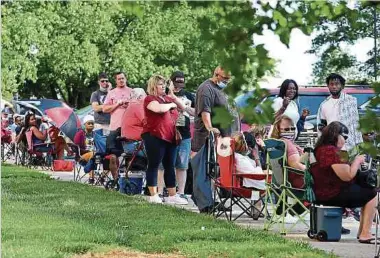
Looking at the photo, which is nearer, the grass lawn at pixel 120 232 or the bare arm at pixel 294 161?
the grass lawn at pixel 120 232

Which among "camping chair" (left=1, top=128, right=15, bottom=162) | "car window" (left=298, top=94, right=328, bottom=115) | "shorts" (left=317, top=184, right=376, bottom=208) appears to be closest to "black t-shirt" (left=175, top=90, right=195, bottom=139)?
"shorts" (left=317, top=184, right=376, bottom=208)

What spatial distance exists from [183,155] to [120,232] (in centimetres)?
473

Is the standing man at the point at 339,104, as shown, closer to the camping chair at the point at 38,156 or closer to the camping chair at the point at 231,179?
the camping chair at the point at 231,179

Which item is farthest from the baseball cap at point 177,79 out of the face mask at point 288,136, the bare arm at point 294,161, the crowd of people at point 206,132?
the bare arm at point 294,161

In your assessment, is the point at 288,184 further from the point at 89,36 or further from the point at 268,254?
the point at 89,36

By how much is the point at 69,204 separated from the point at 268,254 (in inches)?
176

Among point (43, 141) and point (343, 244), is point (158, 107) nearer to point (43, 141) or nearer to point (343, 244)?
point (343, 244)

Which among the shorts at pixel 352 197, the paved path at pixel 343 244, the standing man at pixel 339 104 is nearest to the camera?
the paved path at pixel 343 244

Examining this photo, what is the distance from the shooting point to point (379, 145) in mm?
4840

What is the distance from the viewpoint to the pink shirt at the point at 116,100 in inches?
608

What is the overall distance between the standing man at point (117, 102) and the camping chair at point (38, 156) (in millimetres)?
9196

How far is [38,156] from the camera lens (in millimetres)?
25250

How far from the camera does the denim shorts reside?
13812mm

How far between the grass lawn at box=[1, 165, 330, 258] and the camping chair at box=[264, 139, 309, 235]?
2.01 feet
